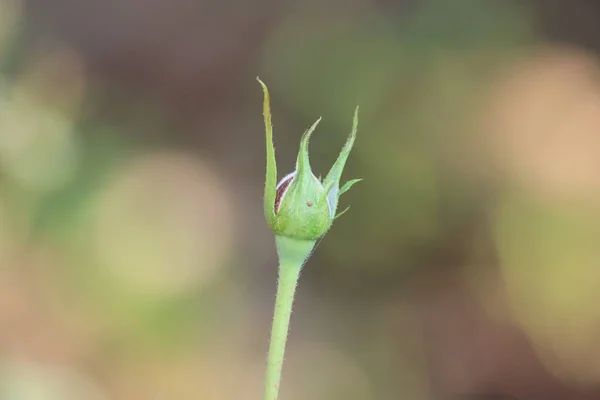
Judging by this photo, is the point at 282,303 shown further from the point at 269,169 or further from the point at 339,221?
the point at 339,221

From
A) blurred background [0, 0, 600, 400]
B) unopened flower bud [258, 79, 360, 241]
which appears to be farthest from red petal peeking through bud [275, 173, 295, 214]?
blurred background [0, 0, 600, 400]

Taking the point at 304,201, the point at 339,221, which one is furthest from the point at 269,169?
the point at 339,221

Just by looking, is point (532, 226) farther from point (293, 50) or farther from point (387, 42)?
point (293, 50)

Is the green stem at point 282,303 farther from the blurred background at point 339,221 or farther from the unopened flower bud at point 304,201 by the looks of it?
the blurred background at point 339,221

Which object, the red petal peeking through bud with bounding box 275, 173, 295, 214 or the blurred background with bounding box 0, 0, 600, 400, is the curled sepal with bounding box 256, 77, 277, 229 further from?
the blurred background with bounding box 0, 0, 600, 400

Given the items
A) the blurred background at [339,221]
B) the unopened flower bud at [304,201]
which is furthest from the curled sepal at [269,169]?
the blurred background at [339,221]
